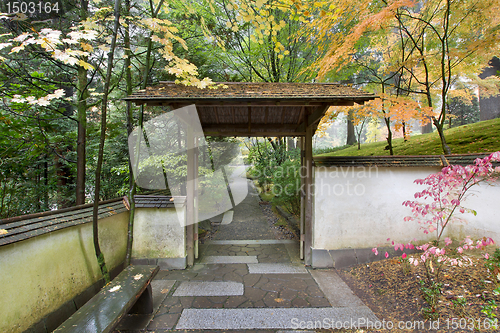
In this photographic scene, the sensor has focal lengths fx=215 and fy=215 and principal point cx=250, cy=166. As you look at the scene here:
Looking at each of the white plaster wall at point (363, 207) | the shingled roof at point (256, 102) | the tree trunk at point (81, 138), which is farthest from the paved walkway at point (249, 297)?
the tree trunk at point (81, 138)

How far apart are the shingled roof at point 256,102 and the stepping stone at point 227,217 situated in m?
4.43

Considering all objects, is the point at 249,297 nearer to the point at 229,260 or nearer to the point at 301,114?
the point at 229,260

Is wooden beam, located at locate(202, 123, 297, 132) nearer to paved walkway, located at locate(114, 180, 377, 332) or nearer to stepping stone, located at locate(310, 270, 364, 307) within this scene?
paved walkway, located at locate(114, 180, 377, 332)

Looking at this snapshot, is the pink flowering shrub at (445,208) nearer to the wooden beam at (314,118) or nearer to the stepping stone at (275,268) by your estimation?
the stepping stone at (275,268)

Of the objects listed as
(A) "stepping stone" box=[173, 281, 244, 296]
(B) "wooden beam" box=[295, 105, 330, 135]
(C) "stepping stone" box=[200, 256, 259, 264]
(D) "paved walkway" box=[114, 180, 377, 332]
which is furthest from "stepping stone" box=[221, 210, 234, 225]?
(B) "wooden beam" box=[295, 105, 330, 135]

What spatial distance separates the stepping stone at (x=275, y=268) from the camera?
4340 mm

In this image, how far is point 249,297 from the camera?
349 cm

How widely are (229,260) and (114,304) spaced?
9.26 ft

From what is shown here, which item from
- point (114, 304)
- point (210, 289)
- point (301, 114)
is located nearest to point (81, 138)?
point (114, 304)

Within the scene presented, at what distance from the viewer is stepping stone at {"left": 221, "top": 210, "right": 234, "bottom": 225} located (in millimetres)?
8484

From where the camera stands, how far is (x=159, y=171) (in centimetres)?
677

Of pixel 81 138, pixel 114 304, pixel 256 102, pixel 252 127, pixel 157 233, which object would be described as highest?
pixel 256 102

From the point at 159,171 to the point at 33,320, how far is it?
15.2 feet

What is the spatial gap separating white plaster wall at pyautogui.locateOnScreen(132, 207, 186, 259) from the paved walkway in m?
0.46
